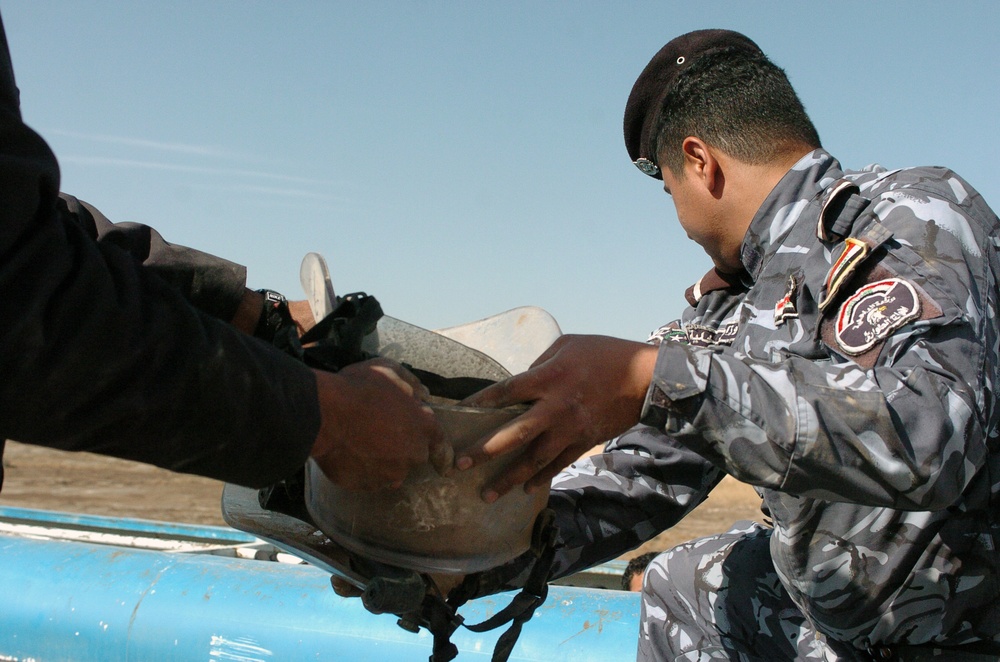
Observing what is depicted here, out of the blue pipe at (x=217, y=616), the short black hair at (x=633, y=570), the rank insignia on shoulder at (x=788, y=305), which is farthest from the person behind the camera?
the short black hair at (x=633, y=570)

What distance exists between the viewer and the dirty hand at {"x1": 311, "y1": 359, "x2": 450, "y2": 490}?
157 centimetres

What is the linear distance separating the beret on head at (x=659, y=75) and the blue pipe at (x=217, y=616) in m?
1.56

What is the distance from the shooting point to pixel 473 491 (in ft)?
5.69

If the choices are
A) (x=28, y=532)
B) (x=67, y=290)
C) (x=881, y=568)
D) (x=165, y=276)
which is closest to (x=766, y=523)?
(x=881, y=568)

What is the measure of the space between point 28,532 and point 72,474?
1301 centimetres

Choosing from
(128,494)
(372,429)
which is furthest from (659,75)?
(128,494)

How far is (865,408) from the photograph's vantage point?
1.67 metres

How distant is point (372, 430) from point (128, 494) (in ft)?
49.2

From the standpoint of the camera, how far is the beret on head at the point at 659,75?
2.78 metres

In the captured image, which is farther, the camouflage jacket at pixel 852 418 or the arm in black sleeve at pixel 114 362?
the camouflage jacket at pixel 852 418

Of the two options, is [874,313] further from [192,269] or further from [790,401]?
[192,269]

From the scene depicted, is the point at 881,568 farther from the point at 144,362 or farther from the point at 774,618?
the point at 144,362

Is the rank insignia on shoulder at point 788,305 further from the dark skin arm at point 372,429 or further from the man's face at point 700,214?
the dark skin arm at point 372,429

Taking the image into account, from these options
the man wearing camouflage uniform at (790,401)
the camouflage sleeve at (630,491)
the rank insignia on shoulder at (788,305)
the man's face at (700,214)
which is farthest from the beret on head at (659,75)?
the camouflage sleeve at (630,491)
